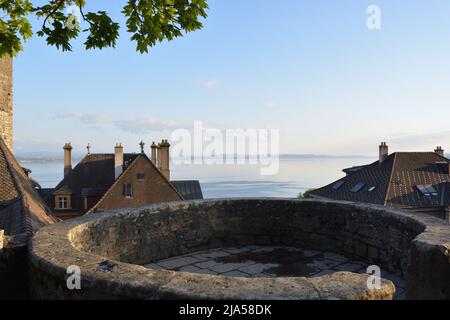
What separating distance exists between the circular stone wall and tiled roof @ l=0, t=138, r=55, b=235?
3208 mm

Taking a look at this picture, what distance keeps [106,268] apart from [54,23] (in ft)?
15.0

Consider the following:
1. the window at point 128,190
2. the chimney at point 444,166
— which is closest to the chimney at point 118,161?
the window at point 128,190

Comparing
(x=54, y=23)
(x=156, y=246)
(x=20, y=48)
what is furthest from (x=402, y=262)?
(x=20, y=48)

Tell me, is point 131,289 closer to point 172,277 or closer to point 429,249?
point 172,277

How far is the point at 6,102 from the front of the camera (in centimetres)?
1908

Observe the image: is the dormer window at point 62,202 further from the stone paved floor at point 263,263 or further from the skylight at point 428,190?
the skylight at point 428,190

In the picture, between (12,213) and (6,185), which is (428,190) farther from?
(12,213)

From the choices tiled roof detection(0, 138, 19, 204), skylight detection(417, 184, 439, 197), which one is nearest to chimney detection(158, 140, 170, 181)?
tiled roof detection(0, 138, 19, 204)

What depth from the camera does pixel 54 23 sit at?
5738 mm

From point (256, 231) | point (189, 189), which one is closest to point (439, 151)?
point (189, 189)

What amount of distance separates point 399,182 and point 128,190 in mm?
20566

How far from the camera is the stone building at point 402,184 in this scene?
88.5 ft

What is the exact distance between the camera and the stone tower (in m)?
18.5

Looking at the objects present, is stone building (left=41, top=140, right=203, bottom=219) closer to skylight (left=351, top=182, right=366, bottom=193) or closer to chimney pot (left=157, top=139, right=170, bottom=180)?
chimney pot (left=157, top=139, right=170, bottom=180)
